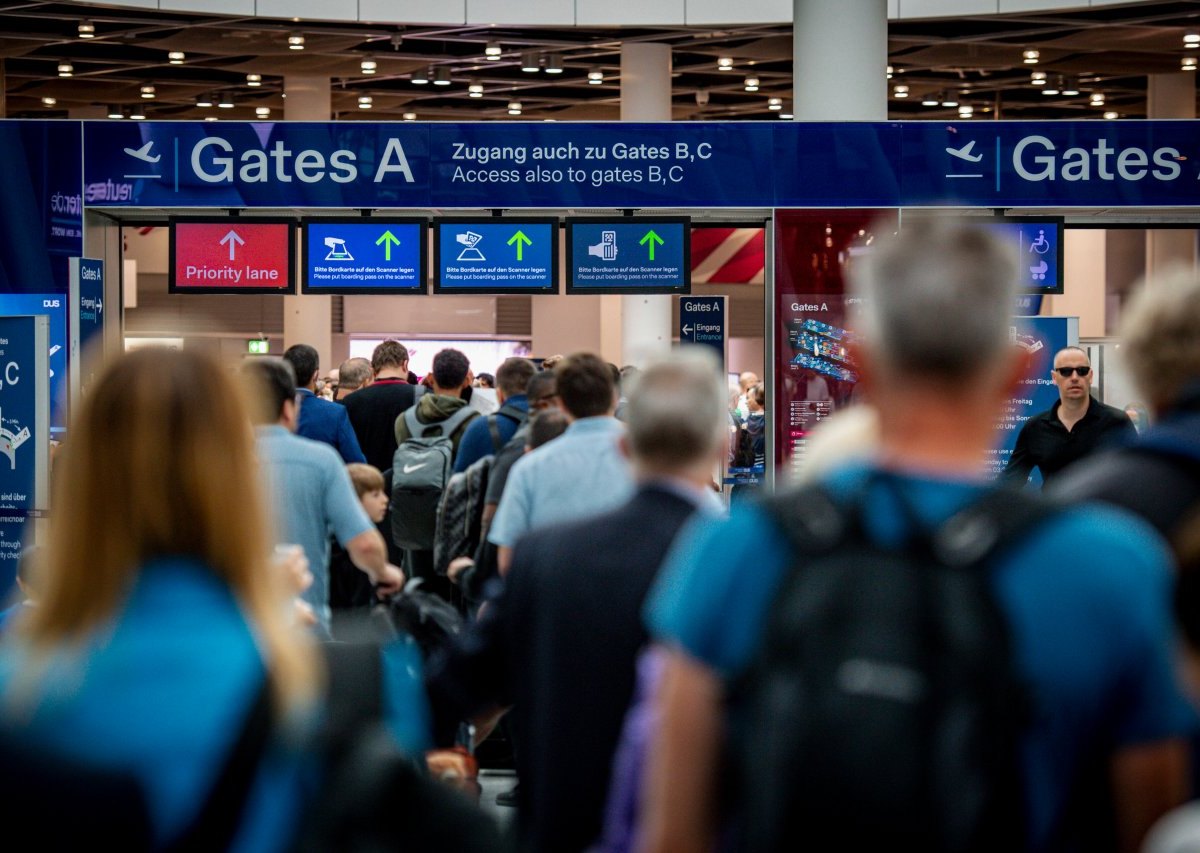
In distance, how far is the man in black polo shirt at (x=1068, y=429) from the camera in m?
8.39

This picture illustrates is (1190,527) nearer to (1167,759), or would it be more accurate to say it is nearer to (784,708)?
(1167,759)

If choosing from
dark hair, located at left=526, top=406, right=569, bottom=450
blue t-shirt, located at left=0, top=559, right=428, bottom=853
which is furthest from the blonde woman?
dark hair, located at left=526, top=406, right=569, bottom=450

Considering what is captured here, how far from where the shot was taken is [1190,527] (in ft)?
7.45

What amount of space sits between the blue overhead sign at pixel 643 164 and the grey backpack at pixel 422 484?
4.18 m

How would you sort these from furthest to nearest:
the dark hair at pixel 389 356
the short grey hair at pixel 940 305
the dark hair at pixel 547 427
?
the dark hair at pixel 389 356 < the dark hair at pixel 547 427 < the short grey hair at pixel 940 305

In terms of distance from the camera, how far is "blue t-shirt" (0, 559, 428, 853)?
5.62ft

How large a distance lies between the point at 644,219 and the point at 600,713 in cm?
918

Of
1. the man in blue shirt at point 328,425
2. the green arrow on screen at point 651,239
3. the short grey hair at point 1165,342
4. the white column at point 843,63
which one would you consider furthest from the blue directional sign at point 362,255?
the short grey hair at point 1165,342

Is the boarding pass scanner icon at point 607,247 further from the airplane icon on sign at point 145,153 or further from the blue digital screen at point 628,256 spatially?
the airplane icon on sign at point 145,153

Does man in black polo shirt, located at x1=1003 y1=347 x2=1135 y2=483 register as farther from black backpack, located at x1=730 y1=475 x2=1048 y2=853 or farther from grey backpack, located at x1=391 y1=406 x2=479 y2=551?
black backpack, located at x1=730 y1=475 x2=1048 y2=853

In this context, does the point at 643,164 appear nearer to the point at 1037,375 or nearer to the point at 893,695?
the point at 1037,375

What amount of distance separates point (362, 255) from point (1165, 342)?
9.85 m

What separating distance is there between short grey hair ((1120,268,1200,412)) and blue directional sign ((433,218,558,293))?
937 centimetres

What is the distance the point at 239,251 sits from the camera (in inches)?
475
